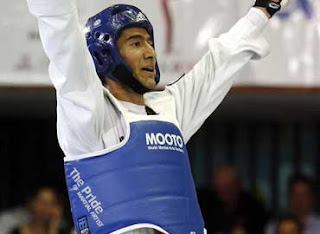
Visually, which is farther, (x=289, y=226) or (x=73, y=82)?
(x=289, y=226)

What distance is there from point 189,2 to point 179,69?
0.33 metres

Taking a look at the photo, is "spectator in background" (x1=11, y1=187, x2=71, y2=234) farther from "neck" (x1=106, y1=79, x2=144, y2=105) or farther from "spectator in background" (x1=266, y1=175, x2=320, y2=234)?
"neck" (x1=106, y1=79, x2=144, y2=105)

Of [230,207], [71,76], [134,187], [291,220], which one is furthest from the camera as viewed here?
[230,207]

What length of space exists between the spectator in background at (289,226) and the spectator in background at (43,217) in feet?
3.48

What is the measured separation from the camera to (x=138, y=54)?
11.5 ft

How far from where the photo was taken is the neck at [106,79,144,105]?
355cm

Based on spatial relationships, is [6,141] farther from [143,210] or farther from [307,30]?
[143,210]

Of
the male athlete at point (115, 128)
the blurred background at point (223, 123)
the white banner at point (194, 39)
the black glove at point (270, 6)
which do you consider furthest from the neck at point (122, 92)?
the white banner at point (194, 39)

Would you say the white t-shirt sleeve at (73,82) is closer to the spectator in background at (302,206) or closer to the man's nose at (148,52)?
the man's nose at (148,52)

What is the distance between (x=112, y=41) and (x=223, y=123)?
4169 mm

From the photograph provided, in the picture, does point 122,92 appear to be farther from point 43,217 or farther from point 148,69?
point 43,217

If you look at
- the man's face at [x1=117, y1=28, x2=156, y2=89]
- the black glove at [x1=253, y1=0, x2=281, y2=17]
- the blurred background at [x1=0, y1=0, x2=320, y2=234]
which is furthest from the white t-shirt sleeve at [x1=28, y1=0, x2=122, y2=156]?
the blurred background at [x1=0, y1=0, x2=320, y2=234]

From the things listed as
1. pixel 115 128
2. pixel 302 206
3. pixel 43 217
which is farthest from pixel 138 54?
pixel 302 206

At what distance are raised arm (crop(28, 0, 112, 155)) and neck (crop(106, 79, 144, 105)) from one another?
129 mm
